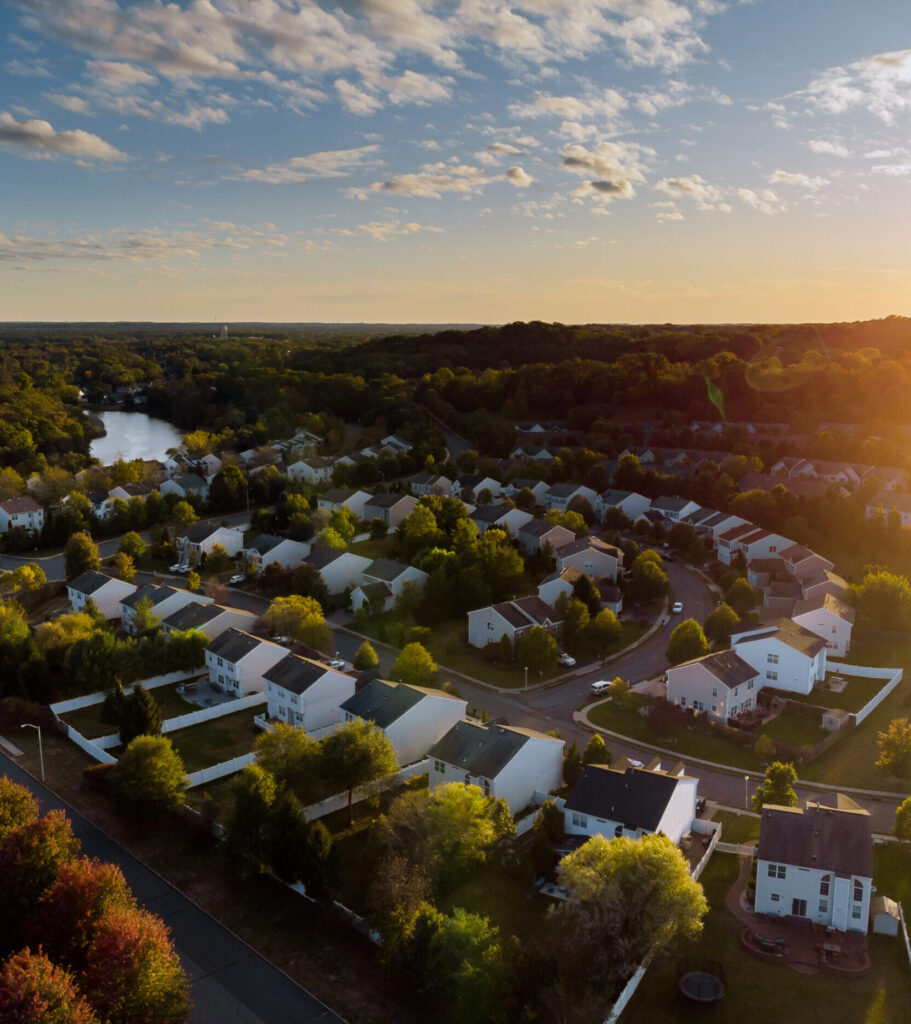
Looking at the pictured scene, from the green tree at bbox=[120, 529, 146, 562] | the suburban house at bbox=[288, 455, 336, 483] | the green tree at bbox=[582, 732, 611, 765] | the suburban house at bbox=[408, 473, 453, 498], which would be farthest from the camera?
the suburban house at bbox=[288, 455, 336, 483]

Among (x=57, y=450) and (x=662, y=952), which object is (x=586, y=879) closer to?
(x=662, y=952)

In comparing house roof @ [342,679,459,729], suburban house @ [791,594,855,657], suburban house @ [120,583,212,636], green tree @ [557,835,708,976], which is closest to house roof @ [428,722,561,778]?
house roof @ [342,679,459,729]

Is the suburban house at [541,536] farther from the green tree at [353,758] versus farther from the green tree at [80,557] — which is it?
the green tree at [353,758]

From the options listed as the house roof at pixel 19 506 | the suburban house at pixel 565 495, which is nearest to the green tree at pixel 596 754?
the suburban house at pixel 565 495

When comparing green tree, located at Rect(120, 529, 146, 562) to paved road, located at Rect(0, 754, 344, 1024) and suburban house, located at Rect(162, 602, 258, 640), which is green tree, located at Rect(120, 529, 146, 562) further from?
paved road, located at Rect(0, 754, 344, 1024)

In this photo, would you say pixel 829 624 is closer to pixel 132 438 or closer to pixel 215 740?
pixel 215 740

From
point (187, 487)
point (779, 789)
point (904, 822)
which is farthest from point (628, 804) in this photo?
point (187, 487)

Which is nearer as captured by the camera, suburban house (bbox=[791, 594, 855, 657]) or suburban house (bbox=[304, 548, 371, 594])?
suburban house (bbox=[791, 594, 855, 657])
